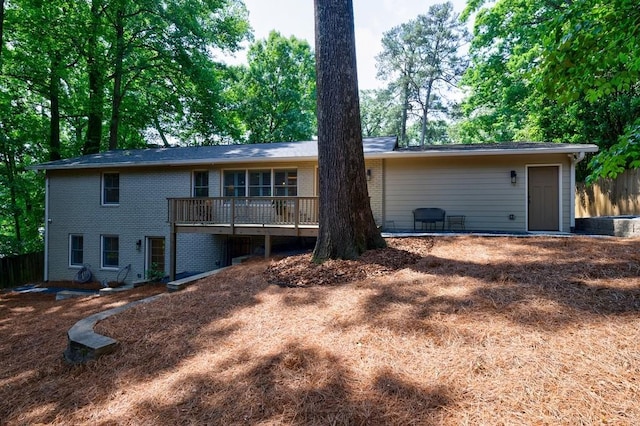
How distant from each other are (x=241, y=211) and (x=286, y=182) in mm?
2276

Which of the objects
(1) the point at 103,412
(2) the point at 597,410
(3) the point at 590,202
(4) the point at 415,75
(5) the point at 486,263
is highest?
(4) the point at 415,75

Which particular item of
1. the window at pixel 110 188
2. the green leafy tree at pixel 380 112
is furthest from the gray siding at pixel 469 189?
the green leafy tree at pixel 380 112

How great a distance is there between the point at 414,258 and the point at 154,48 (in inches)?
691

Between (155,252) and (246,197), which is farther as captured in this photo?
(155,252)

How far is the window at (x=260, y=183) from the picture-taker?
11.5 m

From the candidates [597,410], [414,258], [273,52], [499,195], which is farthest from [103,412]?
[273,52]

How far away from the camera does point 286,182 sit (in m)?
11.4

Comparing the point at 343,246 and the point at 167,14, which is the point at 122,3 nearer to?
the point at 167,14

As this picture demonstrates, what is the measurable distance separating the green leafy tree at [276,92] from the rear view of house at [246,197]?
1049 centimetres

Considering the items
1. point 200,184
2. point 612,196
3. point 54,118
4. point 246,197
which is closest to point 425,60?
point 612,196

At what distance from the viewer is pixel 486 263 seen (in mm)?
4918

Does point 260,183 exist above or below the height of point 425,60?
below

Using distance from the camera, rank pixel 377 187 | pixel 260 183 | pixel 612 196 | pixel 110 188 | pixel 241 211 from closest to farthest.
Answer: pixel 241 211
pixel 377 187
pixel 260 183
pixel 612 196
pixel 110 188

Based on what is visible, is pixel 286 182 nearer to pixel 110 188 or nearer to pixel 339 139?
pixel 339 139
